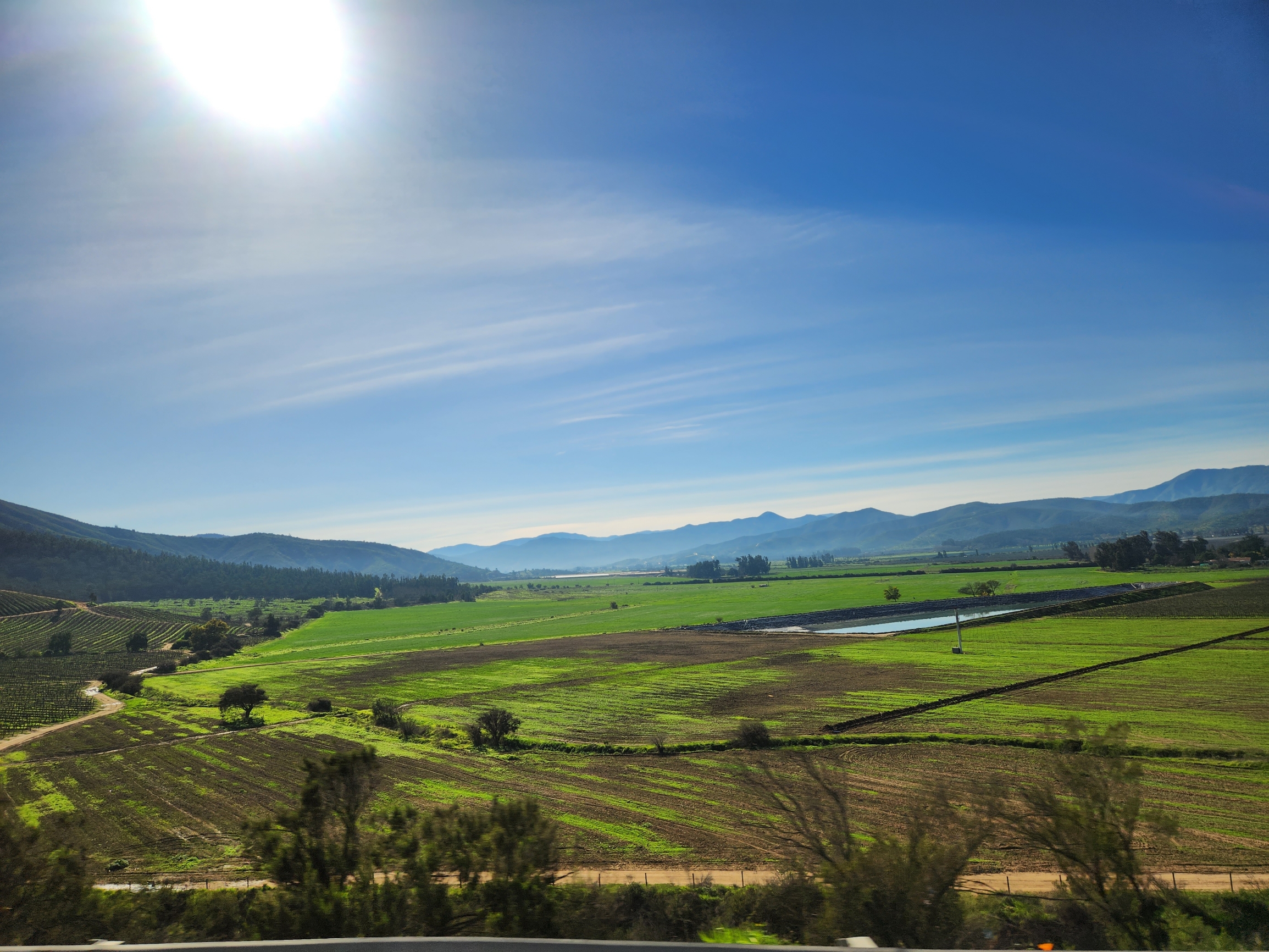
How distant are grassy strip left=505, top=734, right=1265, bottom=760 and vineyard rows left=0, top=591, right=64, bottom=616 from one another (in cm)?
18280

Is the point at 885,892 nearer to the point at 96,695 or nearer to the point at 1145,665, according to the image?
the point at 1145,665

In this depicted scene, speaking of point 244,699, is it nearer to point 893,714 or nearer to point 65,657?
point 893,714

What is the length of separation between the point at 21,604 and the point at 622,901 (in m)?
209

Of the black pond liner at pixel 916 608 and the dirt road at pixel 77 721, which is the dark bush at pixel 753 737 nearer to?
the dirt road at pixel 77 721

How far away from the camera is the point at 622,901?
64.8ft

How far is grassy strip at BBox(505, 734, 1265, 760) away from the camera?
34.0m

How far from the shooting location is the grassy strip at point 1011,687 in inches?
1626

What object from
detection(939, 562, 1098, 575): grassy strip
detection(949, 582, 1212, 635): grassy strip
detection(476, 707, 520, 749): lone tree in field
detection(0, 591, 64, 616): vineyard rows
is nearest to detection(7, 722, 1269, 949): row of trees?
detection(476, 707, 520, 749): lone tree in field

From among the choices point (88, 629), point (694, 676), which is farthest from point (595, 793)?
point (88, 629)

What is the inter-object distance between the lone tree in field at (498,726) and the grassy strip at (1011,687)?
20419 millimetres

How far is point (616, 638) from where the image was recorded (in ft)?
340

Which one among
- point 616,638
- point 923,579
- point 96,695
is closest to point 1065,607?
point 616,638

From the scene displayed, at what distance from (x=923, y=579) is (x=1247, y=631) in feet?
367

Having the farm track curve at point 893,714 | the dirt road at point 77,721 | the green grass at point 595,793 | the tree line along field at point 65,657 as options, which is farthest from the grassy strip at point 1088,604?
the tree line along field at point 65,657
